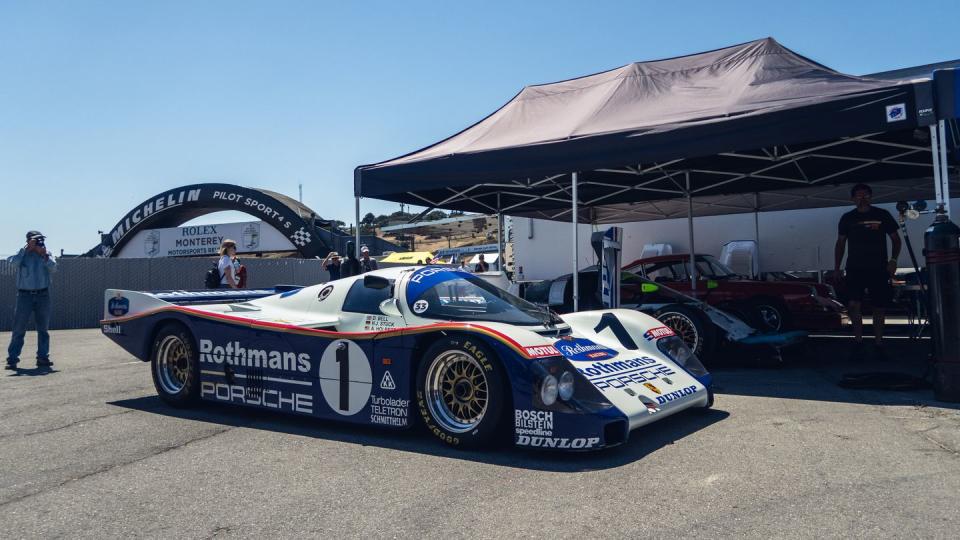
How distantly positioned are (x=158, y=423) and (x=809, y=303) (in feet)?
Answer: 27.2

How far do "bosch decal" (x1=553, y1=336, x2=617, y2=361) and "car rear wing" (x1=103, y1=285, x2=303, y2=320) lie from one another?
2.59 m

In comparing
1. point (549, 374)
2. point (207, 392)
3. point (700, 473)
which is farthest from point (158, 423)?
point (700, 473)

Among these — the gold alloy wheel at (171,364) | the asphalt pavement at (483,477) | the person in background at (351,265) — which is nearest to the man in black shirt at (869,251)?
the asphalt pavement at (483,477)

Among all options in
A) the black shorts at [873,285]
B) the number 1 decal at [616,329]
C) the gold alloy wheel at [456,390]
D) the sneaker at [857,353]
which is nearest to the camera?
the gold alloy wheel at [456,390]

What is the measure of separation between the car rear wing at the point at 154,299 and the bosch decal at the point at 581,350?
8.49ft

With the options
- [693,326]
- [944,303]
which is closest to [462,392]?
[944,303]

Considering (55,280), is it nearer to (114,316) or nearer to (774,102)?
(114,316)

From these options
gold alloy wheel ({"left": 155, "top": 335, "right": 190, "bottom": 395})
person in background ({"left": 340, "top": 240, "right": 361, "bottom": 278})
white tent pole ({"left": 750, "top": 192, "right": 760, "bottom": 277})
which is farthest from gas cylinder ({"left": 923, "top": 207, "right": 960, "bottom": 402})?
white tent pole ({"left": 750, "top": 192, "right": 760, "bottom": 277})

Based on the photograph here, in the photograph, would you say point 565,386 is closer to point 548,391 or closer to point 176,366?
point 548,391

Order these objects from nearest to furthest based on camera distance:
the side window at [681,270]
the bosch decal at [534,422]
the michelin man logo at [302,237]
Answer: the bosch decal at [534,422], the side window at [681,270], the michelin man logo at [302,237]

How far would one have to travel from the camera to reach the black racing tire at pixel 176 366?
19.2 ft

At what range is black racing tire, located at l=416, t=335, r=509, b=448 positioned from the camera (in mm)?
4285

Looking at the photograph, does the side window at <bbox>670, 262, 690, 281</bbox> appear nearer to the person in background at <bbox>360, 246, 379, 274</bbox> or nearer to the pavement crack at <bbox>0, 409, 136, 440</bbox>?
the person in background at <bbox>360, 246, 379, 274</bbox>

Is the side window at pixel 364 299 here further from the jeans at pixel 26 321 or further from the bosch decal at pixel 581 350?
the jeans at pixel 26 321
